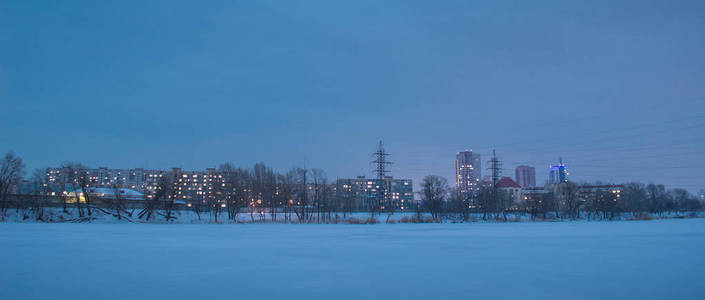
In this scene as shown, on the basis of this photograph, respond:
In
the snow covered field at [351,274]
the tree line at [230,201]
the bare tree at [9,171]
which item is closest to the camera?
the snow covered field at [351,274]

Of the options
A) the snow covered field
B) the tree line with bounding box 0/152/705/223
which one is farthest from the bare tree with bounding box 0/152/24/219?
the snow covered field

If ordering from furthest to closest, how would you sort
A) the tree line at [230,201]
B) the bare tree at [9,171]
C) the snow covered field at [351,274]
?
the bare tree at [9,171]
the tree line at [230,201]
the snow covered field at [351,274]

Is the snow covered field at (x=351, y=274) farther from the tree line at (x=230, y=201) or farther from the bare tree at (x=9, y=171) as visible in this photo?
the bare tree at (x=9, y=171)

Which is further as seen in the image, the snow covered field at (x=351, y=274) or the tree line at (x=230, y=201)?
the tree line at (x=230, y=201)

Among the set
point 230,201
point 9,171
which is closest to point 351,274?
point 230,201

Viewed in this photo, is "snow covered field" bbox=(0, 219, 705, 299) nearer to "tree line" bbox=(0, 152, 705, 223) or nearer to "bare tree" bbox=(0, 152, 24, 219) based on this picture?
"tree line" bbox=(0, 152, 705, 223)

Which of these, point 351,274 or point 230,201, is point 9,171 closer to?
point 230,201

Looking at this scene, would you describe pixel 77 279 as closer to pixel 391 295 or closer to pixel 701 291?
pixel 391 295

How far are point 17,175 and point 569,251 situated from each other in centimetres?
6552

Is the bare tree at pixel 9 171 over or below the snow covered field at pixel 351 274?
over

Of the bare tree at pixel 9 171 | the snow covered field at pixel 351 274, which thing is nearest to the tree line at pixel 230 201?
the bare tree at pixel 9 171

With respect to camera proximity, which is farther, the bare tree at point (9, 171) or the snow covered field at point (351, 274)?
the bare tree at point (9, 171)

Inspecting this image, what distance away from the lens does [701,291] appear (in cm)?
702

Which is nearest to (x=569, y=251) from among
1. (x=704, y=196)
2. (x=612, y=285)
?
(x=612, y=285)
